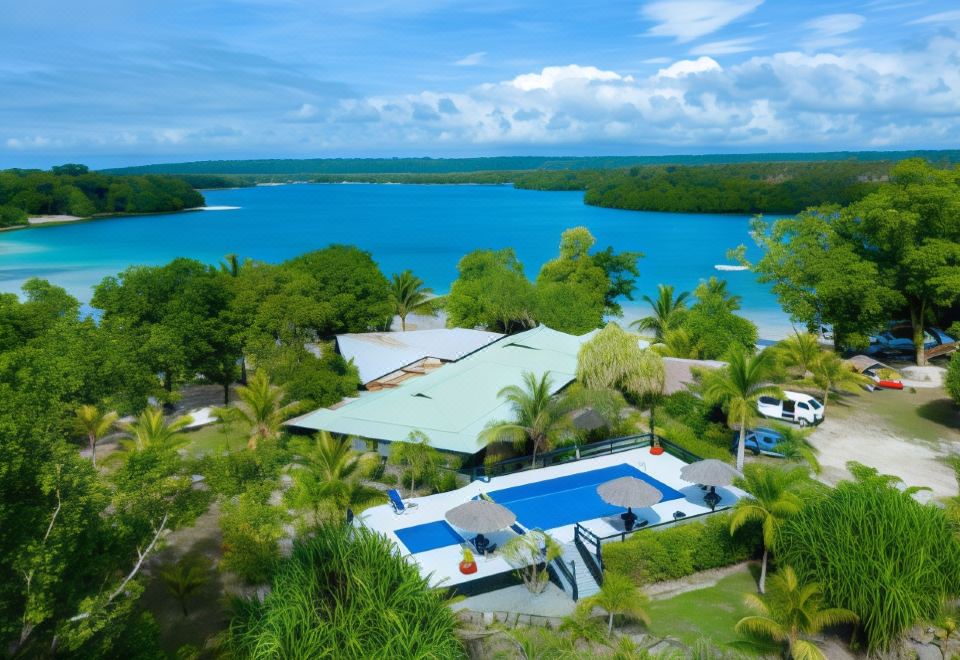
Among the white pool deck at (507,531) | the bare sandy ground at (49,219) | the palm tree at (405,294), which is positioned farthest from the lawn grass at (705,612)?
the bare sandy ground at (49,219)

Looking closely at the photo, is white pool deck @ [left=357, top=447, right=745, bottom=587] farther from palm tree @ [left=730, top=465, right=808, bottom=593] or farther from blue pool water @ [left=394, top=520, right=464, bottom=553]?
palm tree @ [left=730, top=465, right=808, bottom=593]

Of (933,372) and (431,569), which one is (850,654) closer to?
(431,569)

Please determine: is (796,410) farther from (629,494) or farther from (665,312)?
(665,312)

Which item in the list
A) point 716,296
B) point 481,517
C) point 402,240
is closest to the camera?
point 481,517

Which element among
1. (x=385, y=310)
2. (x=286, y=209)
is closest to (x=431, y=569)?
(x=385, y=310)

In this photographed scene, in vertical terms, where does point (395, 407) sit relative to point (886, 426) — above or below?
above

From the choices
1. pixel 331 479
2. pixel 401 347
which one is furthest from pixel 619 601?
pixel 401 347

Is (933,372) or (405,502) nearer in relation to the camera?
(405,502)
